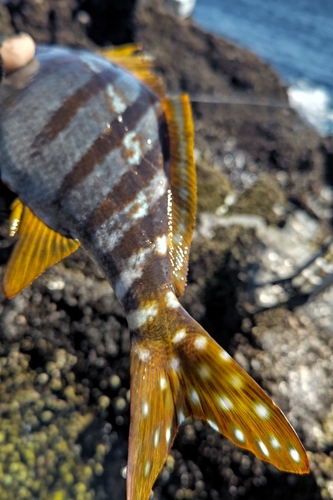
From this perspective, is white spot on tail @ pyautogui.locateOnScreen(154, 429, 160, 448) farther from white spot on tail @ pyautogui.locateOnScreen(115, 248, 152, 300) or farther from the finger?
the finger

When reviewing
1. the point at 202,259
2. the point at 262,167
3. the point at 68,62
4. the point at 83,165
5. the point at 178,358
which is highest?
the point at 68,62

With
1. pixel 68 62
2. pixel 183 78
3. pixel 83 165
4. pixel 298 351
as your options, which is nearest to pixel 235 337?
pixel 298 351

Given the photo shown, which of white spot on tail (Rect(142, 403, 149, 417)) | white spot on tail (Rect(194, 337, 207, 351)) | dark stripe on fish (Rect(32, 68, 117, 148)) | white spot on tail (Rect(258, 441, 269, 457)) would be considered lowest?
white spot on tail (Rect(258, 441, 269, 457))

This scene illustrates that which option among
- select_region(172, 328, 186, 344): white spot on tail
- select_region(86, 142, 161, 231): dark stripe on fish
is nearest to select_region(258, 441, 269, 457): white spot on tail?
select_region(172, 328, 186, 344): white spot on tail

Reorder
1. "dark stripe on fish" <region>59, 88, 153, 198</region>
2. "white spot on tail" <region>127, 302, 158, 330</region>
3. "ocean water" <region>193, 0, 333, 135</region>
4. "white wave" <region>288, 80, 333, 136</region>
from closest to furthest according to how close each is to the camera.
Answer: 1. "white spot on tail" <region>127, 302, 158, 330</region>
2. "dark stripe on fish" <region>59, 88, 153, 198</region>
3. "white wave" <region>288, 80, 333, 136</region>
4. "ocean water" <region>193, 0, 333, 135</region>

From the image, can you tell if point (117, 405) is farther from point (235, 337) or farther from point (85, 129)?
point (85, 129)

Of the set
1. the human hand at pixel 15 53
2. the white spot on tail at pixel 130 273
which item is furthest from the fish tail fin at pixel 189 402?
the human hand at pixel 15 53
